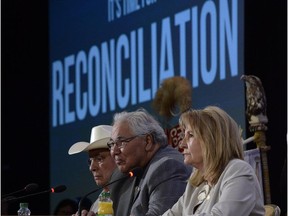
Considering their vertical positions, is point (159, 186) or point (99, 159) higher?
point (99, 159)

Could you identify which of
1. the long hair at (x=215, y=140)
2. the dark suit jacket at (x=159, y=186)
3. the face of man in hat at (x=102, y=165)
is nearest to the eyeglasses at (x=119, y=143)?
the dark suit jacket at (x=159, y=186)

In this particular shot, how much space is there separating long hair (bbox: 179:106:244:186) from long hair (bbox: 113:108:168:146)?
0.81 meters

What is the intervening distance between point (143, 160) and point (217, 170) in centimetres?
90

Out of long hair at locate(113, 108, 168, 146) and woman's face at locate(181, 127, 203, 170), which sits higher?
long hair at locate(113, 108, 168, 146)

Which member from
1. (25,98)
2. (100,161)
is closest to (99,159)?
(100,161)

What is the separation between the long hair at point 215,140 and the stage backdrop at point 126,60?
2.40 meters

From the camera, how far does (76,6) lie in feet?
27.2

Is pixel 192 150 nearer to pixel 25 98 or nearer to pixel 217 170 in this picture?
pixel 217 170

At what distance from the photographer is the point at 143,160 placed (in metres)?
4.57

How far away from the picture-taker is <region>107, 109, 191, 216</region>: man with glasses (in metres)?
4.34

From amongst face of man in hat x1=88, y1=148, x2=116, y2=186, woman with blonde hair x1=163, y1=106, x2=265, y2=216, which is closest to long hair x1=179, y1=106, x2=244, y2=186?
woman with blonde hair x1=163, y1=106, x2=265, y2=216

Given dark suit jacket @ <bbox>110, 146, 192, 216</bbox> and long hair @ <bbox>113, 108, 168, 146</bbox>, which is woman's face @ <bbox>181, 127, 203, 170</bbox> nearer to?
dark suit jacket @ <bbox>110, 146, 192, 216</bbox>

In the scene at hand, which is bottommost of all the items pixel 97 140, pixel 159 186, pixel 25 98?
pixel 159 186

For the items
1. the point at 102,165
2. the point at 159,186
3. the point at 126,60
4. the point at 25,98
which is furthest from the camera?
the point at 25,98
